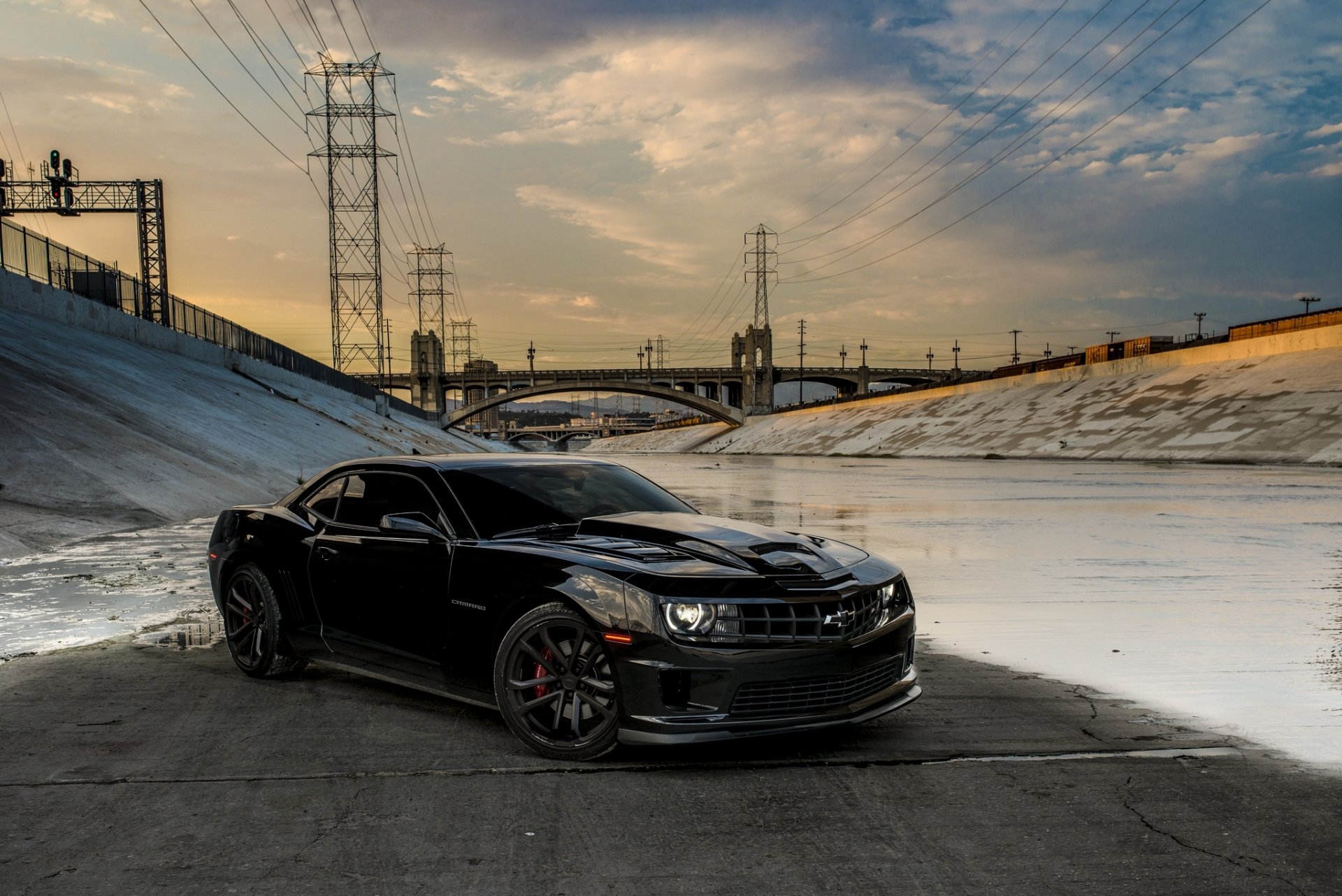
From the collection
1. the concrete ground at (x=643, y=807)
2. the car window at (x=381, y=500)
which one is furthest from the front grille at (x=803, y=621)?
the car window at (x=381, y=500)

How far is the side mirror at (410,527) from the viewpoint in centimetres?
515

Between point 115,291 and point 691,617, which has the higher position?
point 115,291

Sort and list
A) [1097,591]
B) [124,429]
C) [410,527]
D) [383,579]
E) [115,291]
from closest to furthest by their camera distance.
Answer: [410,527] < [383,579] < [1097,591] < [124,429] < [115,291]

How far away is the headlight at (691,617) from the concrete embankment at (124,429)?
32.3ft

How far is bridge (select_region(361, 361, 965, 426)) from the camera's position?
420 feet

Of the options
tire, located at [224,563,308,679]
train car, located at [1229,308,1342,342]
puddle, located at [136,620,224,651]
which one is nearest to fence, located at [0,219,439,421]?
puddle, located at [136,620,224,651]

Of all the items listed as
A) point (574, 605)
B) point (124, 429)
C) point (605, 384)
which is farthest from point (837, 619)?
point (605, 384)

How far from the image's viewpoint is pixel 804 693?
4.46 meters

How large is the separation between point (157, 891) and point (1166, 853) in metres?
3.33

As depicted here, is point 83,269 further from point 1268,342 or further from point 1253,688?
point 1268,342

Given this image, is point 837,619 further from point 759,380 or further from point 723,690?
point 759,380

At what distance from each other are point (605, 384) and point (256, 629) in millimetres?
125182

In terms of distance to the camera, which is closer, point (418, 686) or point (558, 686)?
point (558, 686)

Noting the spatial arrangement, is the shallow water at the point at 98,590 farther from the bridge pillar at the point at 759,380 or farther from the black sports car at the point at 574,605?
the bridge pillar at the point at 759,380
